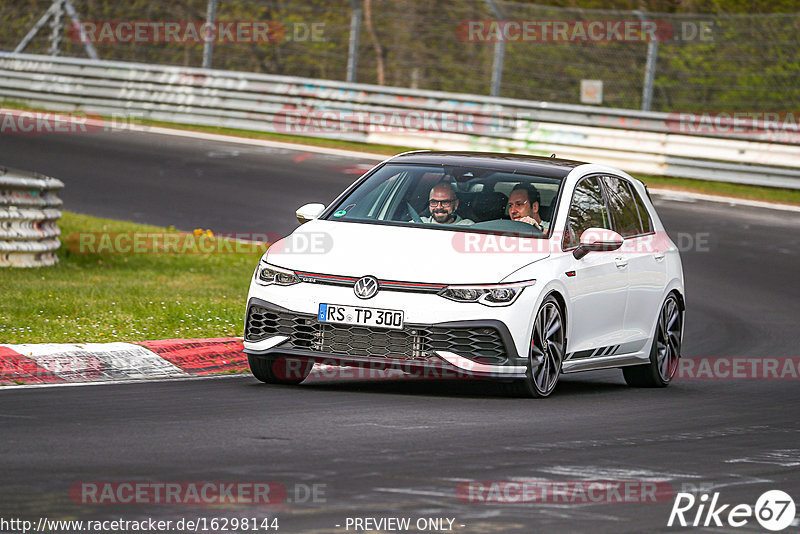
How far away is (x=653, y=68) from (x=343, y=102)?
5.94 metres

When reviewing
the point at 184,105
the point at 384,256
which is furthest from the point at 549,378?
the point at 184,105

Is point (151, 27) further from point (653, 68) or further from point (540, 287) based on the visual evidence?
point (540, 287)

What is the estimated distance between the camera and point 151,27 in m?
30.7

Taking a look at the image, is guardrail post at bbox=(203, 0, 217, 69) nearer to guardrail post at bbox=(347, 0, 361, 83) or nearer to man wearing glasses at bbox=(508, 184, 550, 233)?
guardrail post at bbox=(347, 0, 361, 83)

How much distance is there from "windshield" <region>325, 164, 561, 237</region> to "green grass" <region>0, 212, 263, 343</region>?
1945mm

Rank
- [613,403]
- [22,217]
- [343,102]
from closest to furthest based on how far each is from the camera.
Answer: [613,403] < [22,217] < [343,102]

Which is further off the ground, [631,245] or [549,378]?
[631,245]

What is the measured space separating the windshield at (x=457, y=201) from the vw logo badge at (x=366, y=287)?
98cm

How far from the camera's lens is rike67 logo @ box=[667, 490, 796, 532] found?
6.02 m

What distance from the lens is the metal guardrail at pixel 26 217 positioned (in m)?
15.1

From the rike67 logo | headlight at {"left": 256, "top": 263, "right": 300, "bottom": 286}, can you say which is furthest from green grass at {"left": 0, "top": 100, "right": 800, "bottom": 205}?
the rike67 logo

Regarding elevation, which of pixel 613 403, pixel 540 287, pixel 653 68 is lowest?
pixel 613 403

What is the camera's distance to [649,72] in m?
25.8

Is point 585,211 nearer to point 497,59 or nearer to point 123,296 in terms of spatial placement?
point 123,296
